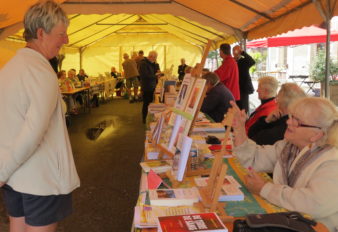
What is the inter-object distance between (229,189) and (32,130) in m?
0.99

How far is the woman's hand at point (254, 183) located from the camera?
172cm

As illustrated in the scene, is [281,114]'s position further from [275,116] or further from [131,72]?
[131,72]

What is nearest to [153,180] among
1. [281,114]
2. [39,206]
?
[39,206]

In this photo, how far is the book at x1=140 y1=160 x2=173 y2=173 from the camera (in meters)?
2.05

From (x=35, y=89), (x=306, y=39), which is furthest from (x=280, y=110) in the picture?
(x=306, y=39)

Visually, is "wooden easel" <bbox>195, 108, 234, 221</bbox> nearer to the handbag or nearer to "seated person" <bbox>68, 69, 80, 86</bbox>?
the handbag

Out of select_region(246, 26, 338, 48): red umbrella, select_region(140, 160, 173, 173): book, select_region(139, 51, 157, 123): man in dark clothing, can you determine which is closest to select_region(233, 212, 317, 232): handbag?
select_region(140, 160, 173, 173): book

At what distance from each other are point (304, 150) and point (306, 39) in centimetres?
517

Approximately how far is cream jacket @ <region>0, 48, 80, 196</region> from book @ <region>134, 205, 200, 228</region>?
33 centimetres

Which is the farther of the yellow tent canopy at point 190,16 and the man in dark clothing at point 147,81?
the man in dark clothing at point 147,81

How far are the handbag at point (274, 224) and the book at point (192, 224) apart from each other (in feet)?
0.22

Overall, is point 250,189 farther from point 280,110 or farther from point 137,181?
point 137,181

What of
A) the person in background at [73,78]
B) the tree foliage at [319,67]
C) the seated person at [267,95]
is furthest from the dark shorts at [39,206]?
the tree foliage at [319,67]

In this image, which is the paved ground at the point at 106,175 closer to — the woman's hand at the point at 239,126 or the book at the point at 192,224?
the woman's hand at the point at 239,126
